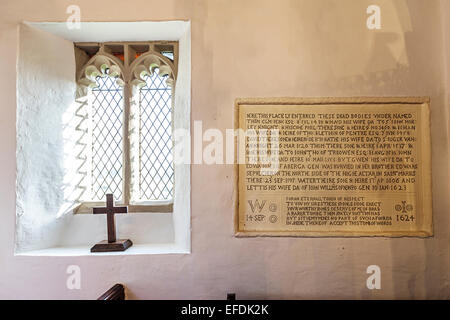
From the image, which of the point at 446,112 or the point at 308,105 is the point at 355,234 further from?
the point at 446,112

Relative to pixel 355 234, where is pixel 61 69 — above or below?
above

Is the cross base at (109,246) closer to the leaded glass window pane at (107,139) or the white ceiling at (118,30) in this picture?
the leaded glass window pane at (107,139)

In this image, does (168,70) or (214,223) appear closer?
(214,223)

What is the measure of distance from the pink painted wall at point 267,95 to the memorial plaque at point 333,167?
9 cm

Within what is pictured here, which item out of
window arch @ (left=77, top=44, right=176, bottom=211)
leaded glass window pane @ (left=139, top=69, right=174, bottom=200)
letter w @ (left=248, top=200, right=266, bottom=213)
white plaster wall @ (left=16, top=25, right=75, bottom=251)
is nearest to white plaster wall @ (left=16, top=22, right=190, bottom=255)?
white plaster wall @ (left=16, top=25, right=75, bottom=251)

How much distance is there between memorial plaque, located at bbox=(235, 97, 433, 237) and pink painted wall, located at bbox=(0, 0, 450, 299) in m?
0.09

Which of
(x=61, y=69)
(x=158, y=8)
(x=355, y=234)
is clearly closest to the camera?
(x=355, y=234)

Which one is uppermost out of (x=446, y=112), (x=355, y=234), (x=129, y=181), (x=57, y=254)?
(x=446, y=112)

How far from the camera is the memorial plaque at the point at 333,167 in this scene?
2.16 meters

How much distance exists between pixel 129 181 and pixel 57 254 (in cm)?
85

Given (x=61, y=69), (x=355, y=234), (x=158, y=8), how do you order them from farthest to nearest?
1. (x=61, y=69)
2. (x=158, y=8)
3. (x=355, y=234)

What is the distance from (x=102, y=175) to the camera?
9.21 feet

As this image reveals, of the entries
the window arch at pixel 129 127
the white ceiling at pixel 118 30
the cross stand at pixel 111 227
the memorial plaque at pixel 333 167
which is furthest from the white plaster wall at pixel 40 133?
the memorial plaque at pixel 333 167

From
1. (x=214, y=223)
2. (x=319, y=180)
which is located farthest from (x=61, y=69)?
(x=319, y=180)
